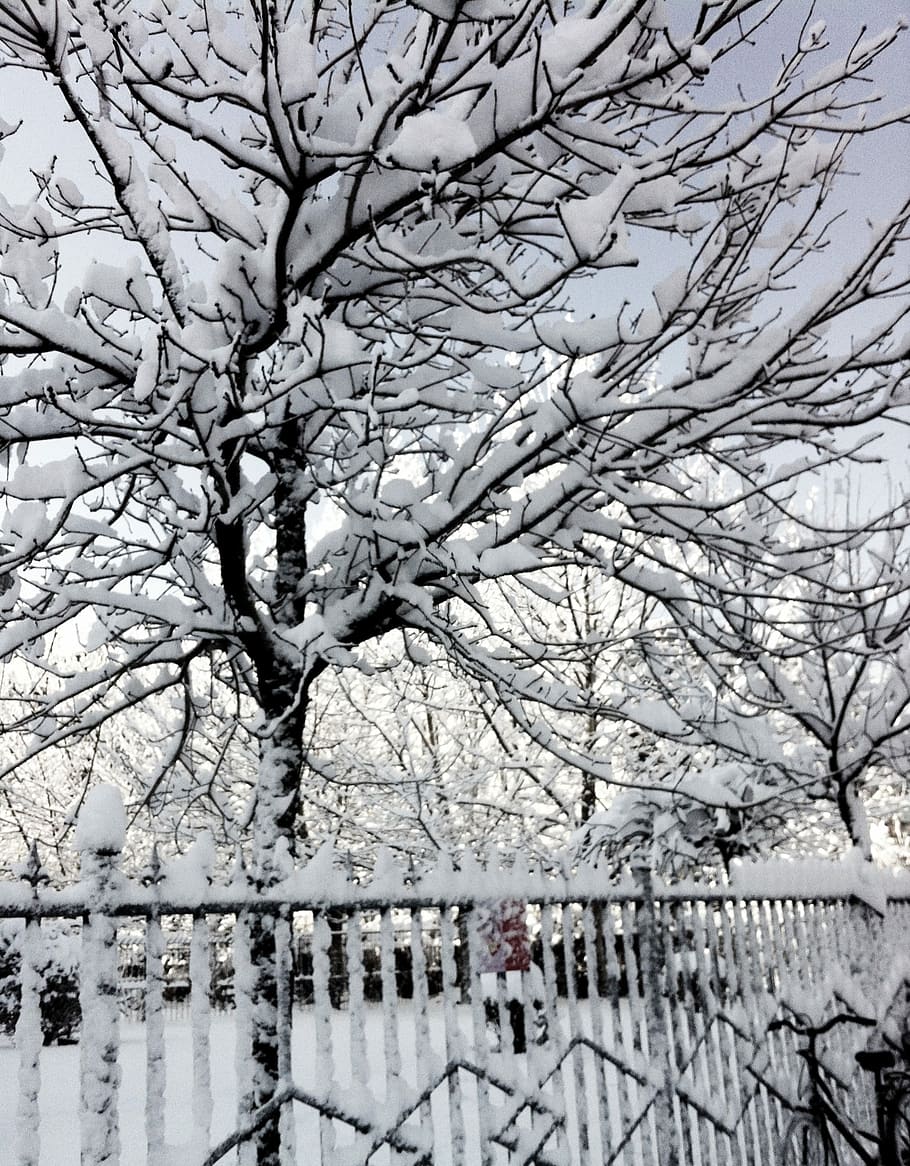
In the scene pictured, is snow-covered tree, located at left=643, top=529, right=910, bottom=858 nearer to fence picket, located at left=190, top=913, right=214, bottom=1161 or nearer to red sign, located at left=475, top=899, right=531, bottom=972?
red sign, located at left=475, top=899, right=531, bottom=972

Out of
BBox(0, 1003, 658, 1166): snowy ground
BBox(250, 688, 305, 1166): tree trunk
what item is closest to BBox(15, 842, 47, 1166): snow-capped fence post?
BBox(0, 1003, 658, 1166): snowy ground

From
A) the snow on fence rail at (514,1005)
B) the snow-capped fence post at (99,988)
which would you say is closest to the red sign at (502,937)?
the snow on fence rail at (514,1005)

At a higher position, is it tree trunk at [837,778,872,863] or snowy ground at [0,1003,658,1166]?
tree trunk at [837,778,872,863]

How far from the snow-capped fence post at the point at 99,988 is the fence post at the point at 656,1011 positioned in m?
2.50

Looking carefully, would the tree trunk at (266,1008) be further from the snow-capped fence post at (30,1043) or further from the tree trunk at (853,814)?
the tree trunk at (853,814)

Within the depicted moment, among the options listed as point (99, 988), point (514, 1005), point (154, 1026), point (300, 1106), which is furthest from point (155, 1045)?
point (300, 1106)

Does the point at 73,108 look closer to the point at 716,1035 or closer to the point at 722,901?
the point at 722,901

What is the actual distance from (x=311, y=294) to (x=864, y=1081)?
584cm

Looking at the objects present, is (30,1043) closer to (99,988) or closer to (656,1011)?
(99,988)

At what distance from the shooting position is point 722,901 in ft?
15.9

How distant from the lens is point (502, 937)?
3.19 metres

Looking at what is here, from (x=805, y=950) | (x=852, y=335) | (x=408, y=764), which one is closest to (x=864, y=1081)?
(x=805, y=950)

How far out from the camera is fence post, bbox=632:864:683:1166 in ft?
12.7

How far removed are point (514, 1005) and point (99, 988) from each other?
4911 millimetres
